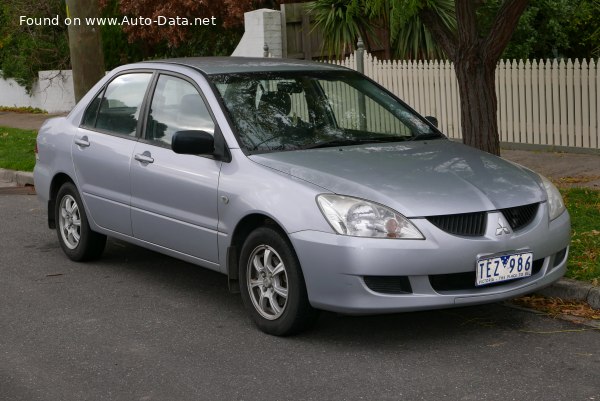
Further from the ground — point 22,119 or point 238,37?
point 238,37

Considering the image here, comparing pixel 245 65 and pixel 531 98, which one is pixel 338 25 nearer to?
pixel 531 98

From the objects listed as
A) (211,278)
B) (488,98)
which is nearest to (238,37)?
(488,98)

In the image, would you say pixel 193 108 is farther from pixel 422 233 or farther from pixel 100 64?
pixel 100 64

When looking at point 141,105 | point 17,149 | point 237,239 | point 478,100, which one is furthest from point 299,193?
point 17,149

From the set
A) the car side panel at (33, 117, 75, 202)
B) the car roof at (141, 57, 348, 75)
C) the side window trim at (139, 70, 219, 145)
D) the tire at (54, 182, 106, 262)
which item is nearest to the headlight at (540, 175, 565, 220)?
the car roof at (141, 57, 348, 75)

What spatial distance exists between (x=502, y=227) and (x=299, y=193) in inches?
45.5

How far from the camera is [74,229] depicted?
868 centimetres

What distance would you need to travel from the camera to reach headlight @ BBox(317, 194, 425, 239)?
5.87 m

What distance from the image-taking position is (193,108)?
7301 millimetres

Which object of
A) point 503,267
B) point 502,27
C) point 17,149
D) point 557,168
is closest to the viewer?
point 503,267

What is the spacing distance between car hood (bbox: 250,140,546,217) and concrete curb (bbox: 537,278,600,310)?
73cm

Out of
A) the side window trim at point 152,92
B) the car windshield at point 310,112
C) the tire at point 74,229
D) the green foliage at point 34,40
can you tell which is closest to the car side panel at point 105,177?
the side window trim at point 152,92

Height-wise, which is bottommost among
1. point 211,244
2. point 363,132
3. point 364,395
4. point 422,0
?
point 364,395

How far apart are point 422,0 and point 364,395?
503 centimetres
